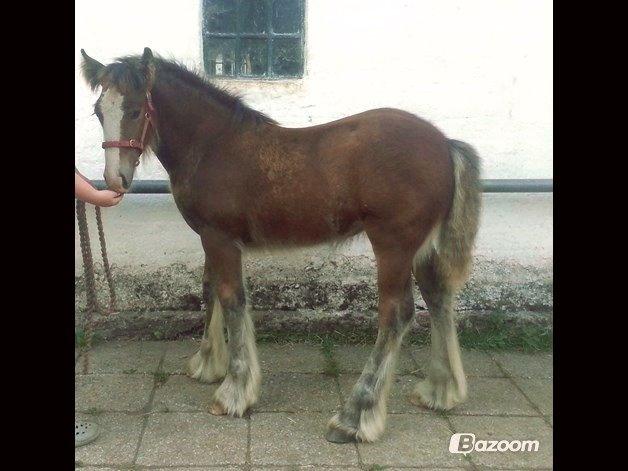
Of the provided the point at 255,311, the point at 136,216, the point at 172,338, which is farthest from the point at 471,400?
the point at 136,216

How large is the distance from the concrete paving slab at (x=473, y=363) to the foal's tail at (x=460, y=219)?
3.51ft

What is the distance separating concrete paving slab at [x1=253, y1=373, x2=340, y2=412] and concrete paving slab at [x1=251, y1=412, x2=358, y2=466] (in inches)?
3.2

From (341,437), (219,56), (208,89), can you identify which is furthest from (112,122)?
(341,437)

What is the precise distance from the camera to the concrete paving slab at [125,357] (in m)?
3.82

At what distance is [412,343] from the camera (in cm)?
432

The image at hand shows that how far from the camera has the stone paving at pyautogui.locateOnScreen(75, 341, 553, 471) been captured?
9.28 feet

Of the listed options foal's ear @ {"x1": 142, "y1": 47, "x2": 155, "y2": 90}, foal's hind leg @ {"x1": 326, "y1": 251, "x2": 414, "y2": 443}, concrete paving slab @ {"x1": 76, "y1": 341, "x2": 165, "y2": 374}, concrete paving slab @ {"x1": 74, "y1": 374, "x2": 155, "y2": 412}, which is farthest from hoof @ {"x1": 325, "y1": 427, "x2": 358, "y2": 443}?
foal's ear @ {"x1": 142, "y1": 47, "x2": 155, "y2": 90}

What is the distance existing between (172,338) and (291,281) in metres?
1.01

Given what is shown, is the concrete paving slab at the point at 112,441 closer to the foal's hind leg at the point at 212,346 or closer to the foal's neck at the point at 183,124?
the foal's hind leg at the point at 212,346

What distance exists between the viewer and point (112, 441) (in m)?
A: 2.96

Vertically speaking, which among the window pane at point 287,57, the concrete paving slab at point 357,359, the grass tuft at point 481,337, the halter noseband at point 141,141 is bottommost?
the concrete paving slab at point 357,359

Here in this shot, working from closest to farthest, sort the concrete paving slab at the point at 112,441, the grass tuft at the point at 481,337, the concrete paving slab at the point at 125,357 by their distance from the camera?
the concrete paving slab at the point at 112,441 < the concrete paving slab at the point at 125,357 < the grass tuft at the point at 481,337

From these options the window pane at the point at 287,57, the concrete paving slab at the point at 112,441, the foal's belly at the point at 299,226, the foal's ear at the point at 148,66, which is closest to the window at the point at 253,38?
the window pane at the point at 287,57

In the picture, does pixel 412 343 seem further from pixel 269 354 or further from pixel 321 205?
pixel 321 205
